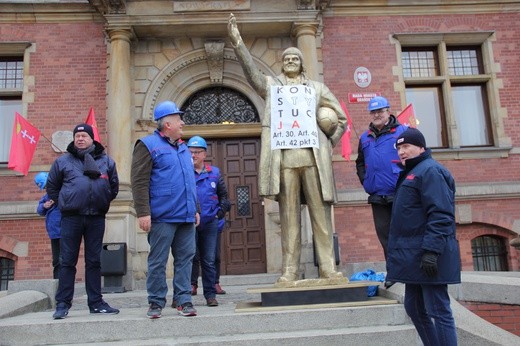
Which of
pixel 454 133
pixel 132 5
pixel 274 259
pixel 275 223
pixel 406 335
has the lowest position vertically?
pixel 406 335

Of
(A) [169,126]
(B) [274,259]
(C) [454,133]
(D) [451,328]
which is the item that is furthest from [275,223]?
(D) [451,328]

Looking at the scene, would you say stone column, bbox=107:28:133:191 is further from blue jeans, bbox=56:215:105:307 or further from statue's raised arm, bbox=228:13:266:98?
statue's raised arm, bbox=228:13:266:98

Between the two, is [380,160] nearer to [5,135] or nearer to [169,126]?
[169,126]

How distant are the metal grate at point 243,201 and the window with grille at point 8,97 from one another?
5.15 m

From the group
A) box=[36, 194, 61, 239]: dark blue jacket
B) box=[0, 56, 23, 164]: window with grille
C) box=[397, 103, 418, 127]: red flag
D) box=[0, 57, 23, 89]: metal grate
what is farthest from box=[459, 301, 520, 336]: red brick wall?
box=[0, 57, 23, 89]: metal grate

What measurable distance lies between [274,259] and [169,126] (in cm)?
630

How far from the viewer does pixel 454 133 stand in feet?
37.7

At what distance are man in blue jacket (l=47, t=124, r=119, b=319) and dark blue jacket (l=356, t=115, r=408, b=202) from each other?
2771 millimetres

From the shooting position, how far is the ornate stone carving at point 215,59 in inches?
443

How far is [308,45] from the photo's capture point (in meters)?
10.8

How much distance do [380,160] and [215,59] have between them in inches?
260

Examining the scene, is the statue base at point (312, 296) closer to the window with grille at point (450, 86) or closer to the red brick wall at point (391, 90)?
the red brick wall at point (391, 90)

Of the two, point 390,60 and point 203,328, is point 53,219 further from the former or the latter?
point 390,60

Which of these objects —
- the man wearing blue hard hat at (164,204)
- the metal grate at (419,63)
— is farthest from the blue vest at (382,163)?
the metal grate at (419,63)
